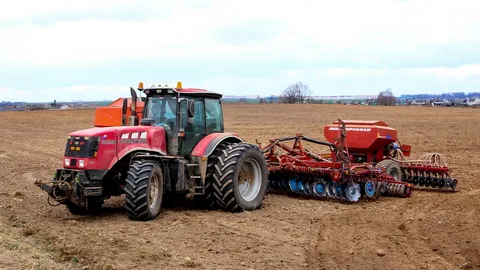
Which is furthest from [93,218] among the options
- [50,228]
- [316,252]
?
[316,252]

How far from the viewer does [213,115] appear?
1036 centimetres

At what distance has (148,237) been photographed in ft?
24.7

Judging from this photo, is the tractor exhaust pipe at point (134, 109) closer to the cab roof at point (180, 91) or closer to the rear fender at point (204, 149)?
the cab roof at point (180, 91)

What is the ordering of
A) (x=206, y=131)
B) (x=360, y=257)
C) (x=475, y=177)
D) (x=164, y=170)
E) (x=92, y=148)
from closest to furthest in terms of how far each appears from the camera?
(x=360, y=257) < (x=92, y=148) < (x=164, y=170) < (x=206, y=131) < (x=475, y=177)

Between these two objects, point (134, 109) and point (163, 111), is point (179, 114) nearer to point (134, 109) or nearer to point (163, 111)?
point (163, 111)

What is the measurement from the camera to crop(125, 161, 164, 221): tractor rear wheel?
8.23 metres

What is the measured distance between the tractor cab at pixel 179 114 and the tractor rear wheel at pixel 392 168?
4.48m

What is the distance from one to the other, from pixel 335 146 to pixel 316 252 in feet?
15.6

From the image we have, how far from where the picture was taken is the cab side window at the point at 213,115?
10.2 meters

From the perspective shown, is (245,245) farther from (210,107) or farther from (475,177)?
(475,177)

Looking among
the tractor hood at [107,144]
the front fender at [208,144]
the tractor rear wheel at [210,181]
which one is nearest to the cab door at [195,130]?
the front fender at [208,144]

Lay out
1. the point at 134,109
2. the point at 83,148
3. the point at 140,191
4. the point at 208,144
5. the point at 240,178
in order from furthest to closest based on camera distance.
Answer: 1. the point at 240,178
2. the point at 134,109
3. the point at 208,144
4. the point at 83,148
5. the point at 140,191

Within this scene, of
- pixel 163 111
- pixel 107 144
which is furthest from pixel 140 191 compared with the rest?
pixel 163 111

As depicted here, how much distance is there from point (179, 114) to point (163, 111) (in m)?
0.32
